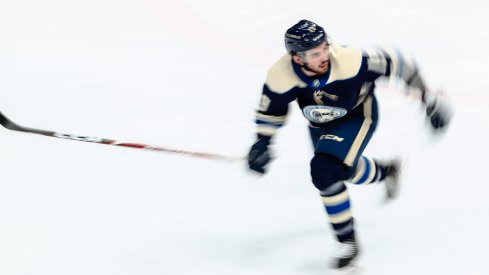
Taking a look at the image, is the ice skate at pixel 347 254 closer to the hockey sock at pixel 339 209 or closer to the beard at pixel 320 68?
the hockey sock at pixel 339 209

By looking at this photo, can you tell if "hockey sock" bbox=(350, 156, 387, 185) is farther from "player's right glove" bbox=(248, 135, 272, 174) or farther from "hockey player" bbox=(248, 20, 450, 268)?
"player's right glove" bbox=(248, 135, 272, 174)

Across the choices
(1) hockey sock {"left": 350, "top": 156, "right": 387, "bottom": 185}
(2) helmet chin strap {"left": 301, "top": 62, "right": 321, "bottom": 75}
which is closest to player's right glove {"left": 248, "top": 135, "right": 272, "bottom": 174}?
(2) helmet chin strap {"left": 301, "top": 62, "right": 321, "bottom": 75}

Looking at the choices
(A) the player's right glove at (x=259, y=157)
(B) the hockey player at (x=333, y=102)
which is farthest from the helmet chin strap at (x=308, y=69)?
(A) the player's right glove at (x=259, y=157)

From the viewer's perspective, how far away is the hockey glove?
3.71 m

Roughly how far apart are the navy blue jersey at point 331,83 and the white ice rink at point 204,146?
64 cm

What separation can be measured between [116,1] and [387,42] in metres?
2.47

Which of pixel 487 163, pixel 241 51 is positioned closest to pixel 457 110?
pixel 487 163

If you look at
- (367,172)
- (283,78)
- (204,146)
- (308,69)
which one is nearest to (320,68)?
(308,69)

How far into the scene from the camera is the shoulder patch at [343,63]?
140 inches

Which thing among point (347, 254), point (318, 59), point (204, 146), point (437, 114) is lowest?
point (204, 146)

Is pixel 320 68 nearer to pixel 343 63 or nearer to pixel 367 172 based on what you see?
pixel 343 63

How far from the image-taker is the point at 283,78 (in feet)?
11.7

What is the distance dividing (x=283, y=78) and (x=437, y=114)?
2.31 feet

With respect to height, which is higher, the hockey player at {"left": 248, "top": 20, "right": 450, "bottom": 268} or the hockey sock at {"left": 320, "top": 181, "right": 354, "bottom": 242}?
the hockey player at {"left": 248, "top": 20, "right": 450, "bottom": 268}
